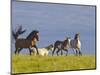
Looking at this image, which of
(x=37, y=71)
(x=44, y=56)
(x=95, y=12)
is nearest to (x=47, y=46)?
(x=44, y=56)

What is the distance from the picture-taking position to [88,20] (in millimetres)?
2746

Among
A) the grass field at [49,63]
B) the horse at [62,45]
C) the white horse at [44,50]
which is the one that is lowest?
the grass field at [49,63]

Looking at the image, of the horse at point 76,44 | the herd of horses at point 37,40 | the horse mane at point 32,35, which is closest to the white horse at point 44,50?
the herd of horses at point 37,40

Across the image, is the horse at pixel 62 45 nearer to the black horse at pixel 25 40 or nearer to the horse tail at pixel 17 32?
the black horse at pixel 25 40

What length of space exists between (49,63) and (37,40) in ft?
0.86

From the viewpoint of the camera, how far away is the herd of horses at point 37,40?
245 centimetres

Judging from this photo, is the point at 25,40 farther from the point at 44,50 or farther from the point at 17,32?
the point at 44,50

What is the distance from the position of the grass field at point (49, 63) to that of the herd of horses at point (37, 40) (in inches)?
2.2
